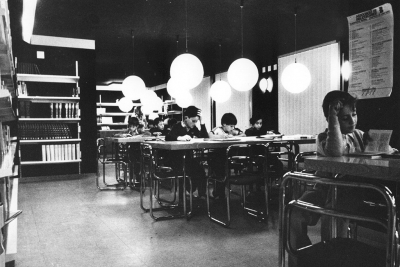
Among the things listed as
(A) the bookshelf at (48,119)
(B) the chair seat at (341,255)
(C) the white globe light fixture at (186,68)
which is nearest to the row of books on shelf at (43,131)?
(A) the bookshelf at (48,119)

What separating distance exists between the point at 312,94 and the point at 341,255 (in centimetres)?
668

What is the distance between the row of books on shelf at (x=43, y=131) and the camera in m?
6.66

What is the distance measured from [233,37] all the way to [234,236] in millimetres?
4919

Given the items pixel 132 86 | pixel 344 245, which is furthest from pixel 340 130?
pixel 132 86

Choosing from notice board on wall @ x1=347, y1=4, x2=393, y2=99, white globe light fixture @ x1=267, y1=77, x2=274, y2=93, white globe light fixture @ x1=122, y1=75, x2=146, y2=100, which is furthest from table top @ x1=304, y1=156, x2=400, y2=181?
white globe light fixture @ x1=267, y1=77, x2=274, y2=93

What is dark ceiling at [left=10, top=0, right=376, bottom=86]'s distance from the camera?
524cm

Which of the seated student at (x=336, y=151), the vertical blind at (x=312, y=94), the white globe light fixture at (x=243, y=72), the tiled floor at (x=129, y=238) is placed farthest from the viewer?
the vertical blind at (x=312, y=94)

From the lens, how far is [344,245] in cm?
143

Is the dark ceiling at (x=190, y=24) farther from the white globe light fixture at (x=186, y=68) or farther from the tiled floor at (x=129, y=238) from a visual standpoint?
the tiled floor at (x=129, y=238)

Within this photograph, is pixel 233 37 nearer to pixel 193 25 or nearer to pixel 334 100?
pixel 193 25

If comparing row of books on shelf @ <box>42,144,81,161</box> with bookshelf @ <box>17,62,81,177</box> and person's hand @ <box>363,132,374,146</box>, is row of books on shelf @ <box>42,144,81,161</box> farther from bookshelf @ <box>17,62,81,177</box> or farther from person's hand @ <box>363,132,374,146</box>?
person's hand @ <box>363,132,374,146</box>

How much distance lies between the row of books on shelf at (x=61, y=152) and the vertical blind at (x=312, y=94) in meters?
4.82

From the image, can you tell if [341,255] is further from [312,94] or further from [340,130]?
[312,94]

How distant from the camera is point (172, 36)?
23.0 feet
